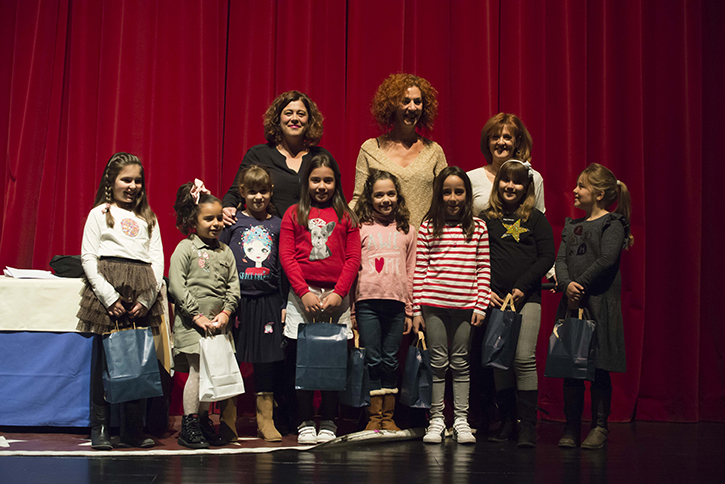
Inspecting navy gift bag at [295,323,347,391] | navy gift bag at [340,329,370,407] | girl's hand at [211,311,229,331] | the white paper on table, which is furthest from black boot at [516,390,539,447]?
the white paper on table

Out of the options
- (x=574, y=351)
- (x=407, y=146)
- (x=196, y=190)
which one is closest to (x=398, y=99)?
(x=407, y=146)

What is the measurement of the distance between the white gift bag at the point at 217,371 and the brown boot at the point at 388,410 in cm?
72

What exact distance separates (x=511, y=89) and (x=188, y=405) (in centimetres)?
272

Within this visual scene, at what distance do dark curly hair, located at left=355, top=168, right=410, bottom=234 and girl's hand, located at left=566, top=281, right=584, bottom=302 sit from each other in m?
0.84

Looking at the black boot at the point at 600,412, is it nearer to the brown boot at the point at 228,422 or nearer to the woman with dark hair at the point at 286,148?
the brown boot at the point at 228,422

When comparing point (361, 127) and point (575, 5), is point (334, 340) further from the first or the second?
point (575, 5)

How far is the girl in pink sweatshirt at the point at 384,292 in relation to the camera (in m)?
3.00

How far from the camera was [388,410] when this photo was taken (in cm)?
307

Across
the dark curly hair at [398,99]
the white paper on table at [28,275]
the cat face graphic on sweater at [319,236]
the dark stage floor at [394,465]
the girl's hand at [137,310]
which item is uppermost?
the dark curly hair at [398,99]

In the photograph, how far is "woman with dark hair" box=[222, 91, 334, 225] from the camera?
3.19 meters

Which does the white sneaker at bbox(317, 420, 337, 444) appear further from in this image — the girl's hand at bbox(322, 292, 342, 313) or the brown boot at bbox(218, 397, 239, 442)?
the girl's hand at bbox(322, 292, 342, 313)

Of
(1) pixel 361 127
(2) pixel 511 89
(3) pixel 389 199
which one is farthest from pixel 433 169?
(2) pixel 511 89

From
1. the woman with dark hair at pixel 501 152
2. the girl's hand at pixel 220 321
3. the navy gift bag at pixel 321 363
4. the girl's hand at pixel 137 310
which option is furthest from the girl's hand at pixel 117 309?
the woman with dark hair at pixel 501 152

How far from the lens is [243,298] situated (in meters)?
3.03
